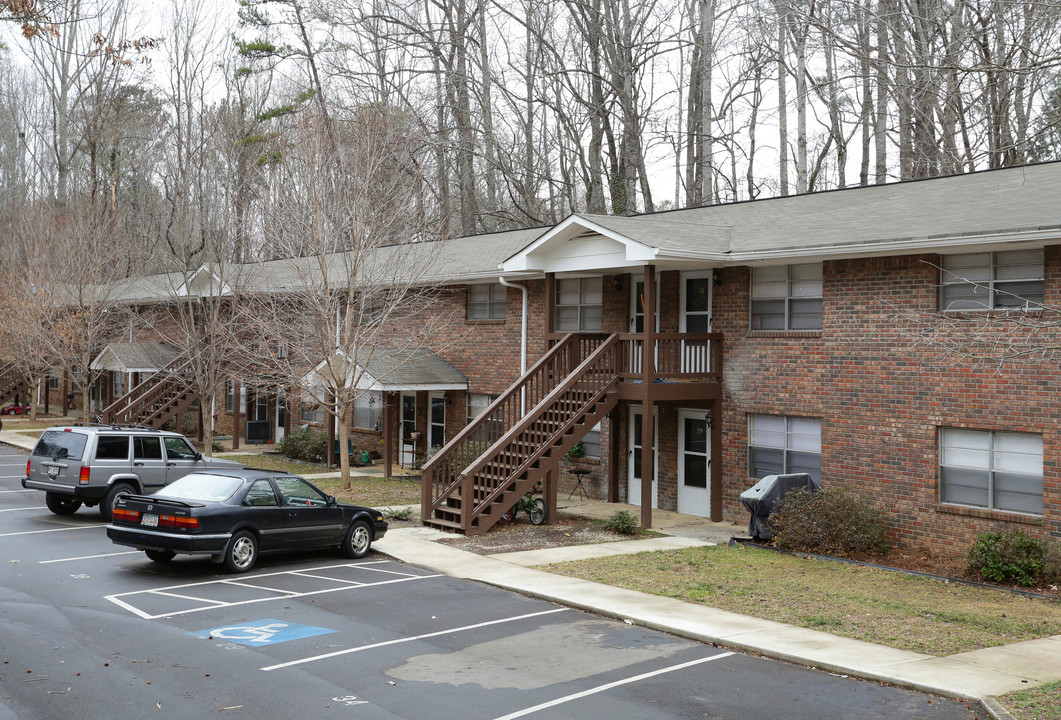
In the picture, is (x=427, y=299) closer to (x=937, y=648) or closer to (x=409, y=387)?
(x=409, y=387)

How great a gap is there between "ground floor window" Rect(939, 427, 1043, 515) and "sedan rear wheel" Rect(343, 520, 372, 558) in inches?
365

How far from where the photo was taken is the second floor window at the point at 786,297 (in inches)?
701

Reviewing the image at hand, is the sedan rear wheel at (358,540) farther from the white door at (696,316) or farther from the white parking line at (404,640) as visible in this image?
the white door at (696,316)

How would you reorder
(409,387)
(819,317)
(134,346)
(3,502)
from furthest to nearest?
(134,346) < (409,387) < (3,502) < (819,317)

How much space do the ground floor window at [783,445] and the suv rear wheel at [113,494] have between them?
11813 millimetres

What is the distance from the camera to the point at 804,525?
15.9m

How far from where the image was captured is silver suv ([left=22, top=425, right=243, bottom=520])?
17.8m

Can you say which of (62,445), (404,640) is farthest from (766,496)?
(62,445)

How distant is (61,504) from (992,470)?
16841 mm

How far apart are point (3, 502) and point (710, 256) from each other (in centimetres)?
1543

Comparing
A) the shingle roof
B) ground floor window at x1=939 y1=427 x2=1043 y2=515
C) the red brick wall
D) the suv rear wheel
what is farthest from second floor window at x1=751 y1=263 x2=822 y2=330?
the suv rear wheel

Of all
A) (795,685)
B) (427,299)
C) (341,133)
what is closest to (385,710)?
(795,685)

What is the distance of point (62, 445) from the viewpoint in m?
18.1

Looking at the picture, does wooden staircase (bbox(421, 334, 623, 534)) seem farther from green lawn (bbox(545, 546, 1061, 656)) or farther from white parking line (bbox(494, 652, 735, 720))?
white parking line (bbox(494, 652, 735, 720))
